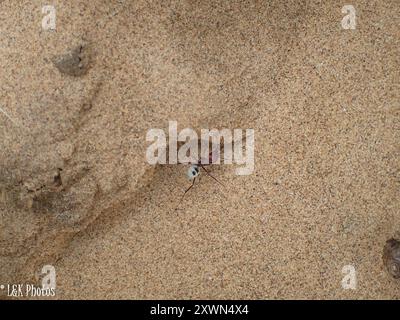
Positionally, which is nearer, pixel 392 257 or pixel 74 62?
pixel 74 62

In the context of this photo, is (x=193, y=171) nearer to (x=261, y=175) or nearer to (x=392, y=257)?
(x=261, y=175)

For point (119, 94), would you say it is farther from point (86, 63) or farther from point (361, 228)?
point (361, 228)

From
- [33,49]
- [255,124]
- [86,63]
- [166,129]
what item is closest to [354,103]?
[255,124]

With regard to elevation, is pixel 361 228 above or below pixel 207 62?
below

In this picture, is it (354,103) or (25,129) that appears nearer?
(25,129)

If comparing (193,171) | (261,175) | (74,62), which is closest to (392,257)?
(261,175)

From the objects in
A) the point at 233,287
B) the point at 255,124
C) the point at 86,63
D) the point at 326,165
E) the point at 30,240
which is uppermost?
the point at 86,63

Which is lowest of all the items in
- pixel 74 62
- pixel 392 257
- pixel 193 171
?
pixel 392 257
